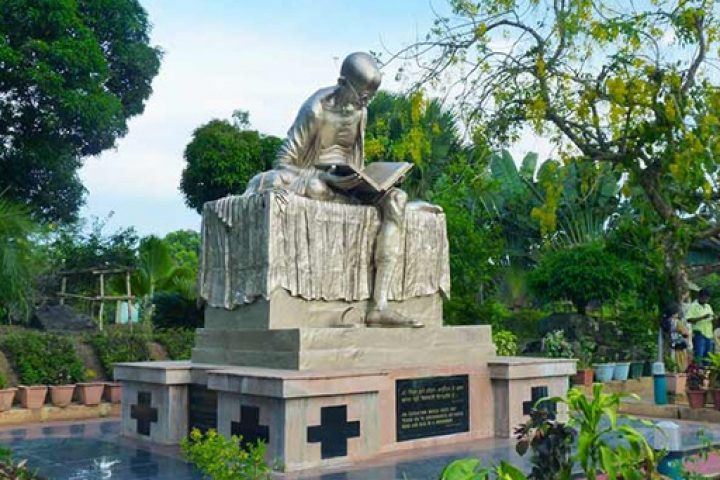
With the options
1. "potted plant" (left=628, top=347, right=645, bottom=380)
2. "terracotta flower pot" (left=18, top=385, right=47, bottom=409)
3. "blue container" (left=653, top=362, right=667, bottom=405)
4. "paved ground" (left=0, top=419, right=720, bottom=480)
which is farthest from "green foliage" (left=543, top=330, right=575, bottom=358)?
"terracotta flower pot" (left=18, top=385, right=47, bottom=409)

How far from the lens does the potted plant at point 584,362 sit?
12.5m

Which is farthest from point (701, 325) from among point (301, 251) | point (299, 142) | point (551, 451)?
point (551, 451)

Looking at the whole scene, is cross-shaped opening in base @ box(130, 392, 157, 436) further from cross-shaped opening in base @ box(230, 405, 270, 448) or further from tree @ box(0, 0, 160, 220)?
tree @ box(0, 0, 160, 220)

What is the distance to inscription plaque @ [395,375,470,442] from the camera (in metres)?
6.80

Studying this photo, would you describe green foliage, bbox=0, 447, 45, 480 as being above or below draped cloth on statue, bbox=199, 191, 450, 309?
below

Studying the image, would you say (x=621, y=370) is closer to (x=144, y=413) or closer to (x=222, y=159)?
(x=144, y=413)

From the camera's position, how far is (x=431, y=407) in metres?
7.01

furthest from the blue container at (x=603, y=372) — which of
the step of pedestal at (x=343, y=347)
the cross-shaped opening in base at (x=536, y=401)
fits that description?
the step of pedestal at (x=343, y=347)

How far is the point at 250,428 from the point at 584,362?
8.38 metres

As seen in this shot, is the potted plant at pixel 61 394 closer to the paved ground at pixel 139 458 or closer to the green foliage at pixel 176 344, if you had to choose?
the paved ground at pixel 139 458

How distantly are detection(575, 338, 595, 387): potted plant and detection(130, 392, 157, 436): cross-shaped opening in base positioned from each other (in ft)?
23.3

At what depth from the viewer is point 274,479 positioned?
5.64 metres

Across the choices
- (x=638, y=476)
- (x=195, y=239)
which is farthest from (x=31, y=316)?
(x=195, y=239)

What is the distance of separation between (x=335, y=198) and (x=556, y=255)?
30.7ft
